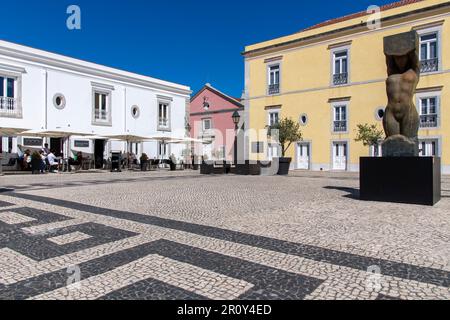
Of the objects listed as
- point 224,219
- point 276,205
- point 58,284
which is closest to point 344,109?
point 276,205

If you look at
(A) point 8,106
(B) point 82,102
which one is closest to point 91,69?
(B) point 82,102

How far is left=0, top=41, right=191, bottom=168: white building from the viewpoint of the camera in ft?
59.8


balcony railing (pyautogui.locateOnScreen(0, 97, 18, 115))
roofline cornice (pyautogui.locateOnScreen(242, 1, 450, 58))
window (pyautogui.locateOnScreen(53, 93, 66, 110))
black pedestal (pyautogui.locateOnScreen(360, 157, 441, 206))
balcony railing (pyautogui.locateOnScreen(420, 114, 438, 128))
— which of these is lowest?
black pedestal (pyautogui.locateOnScreen(360, 157, 441, 206))

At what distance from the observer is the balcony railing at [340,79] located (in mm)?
21844

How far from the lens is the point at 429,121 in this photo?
60.9 ft

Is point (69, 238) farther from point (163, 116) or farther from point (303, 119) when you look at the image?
point (163, 116)

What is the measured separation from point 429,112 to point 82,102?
20.8 meters

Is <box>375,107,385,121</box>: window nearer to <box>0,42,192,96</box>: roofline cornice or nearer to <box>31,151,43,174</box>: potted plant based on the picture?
<box>0,42,192,96</box>: roofline cornice

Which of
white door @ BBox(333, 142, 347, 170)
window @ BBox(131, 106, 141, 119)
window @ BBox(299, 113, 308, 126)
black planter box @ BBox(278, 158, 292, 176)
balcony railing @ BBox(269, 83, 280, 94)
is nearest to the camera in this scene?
black planter box @ BBox(278, 158, 292, 176)

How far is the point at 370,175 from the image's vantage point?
769 centimetres

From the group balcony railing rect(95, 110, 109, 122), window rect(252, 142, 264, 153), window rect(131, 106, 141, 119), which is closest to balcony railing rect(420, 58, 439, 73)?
window rect(252, 142, 264, 153)

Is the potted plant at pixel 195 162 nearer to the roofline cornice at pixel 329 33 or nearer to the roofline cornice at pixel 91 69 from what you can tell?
the roofline cornice at pixel 91 69

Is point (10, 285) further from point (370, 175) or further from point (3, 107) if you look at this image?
point (3, 107)

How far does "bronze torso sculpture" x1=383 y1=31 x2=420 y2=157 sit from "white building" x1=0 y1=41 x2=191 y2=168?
54.4 ft
